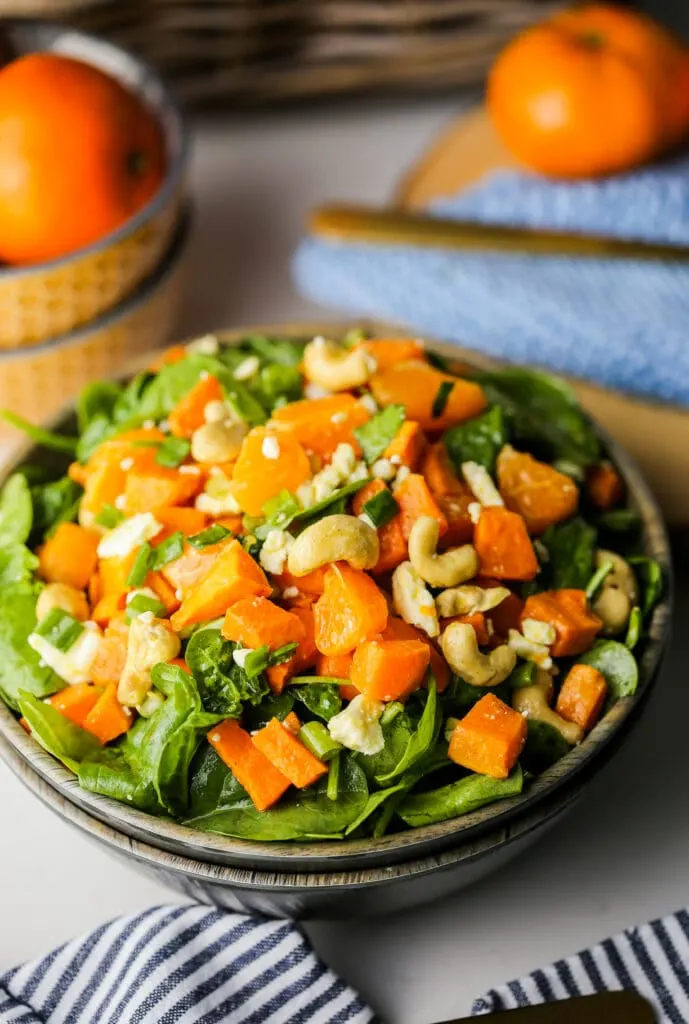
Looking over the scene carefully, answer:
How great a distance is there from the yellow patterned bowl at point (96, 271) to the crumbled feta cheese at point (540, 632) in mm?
799

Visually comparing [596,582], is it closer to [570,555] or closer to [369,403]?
[570,555]

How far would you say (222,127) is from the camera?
2.29 m

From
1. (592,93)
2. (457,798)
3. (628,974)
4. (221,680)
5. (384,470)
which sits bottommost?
(628,974)

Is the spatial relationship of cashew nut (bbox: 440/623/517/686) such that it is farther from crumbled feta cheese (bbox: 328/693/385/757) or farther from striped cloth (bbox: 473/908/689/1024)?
striped cloth (bbox: 473/908/689/1024)

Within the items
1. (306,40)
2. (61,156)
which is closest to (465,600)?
(61,156)

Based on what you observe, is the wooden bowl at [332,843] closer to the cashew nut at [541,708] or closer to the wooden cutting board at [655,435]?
the cashew nut at [541,708]

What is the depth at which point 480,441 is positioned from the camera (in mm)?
1290

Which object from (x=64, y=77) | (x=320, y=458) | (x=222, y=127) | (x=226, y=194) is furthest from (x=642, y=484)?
(x=222, y=127)

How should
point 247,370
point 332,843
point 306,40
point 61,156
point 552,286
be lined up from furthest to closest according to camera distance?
point 306,40, point 552,286, point 61,156, point 247,370, point 332,843

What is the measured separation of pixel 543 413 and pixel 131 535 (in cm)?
52

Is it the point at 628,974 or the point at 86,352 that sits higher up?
the point at 86,352

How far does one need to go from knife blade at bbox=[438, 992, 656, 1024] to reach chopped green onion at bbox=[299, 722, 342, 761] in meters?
0.26

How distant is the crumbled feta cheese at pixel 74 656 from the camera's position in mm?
1187

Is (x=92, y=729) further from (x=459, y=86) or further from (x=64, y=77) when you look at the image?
(x=459, y=86)
